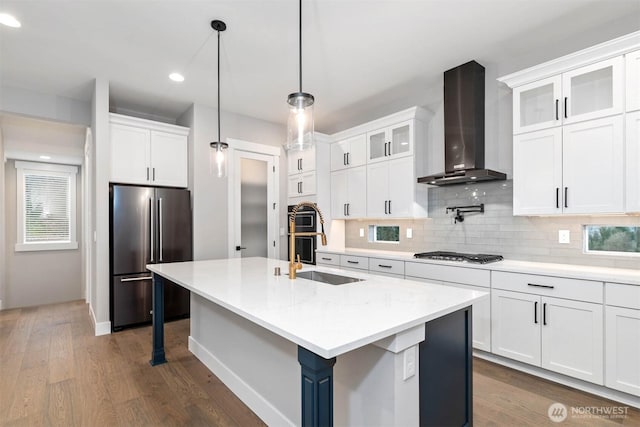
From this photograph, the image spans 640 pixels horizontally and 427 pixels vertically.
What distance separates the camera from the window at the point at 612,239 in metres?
2.52

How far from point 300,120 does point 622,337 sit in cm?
253

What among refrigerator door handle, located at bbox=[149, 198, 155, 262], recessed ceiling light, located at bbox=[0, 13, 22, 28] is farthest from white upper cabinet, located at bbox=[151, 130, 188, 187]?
recessed ceiling light, located at bbox=[0, 13, 22, 28]

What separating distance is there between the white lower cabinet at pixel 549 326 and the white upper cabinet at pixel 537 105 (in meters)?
1.26

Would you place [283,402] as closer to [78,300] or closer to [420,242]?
[420,242]

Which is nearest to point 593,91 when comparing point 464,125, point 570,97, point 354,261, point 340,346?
point 570,97

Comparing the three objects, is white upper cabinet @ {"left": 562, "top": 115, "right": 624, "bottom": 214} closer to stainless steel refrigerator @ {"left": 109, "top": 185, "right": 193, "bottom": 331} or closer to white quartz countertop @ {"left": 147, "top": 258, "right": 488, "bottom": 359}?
white quartz countertop @ {"left": 147, "top": 258, "right": 488, "bottom": 359}

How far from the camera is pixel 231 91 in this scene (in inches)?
155

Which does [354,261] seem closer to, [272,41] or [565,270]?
[565,270]

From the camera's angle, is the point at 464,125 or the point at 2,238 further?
the point at 2,238

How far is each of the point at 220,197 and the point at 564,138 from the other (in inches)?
152

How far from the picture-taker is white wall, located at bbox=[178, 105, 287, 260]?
4332 millimetres

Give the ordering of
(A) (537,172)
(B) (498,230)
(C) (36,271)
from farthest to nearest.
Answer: (C) (36,271)
(B) (498,230)
(A) (537,172)

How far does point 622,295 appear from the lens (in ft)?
7.00

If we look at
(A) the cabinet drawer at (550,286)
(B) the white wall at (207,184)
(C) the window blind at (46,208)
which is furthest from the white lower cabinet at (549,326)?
(C) the window blind at (46,208)
